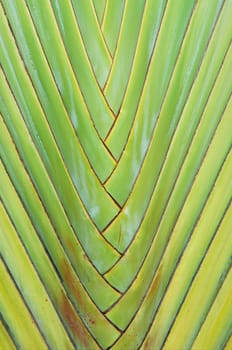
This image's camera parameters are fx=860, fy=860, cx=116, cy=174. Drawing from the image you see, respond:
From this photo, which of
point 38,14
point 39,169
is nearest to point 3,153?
point 39,169

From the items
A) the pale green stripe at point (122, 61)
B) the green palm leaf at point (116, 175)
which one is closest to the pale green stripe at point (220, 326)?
the green palm leaf at point (116, 175)

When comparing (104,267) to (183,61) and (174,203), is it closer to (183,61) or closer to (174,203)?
(174,203)

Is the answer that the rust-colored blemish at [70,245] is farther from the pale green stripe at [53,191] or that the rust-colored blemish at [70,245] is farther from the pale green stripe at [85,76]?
the pale green stripe at [85,76]

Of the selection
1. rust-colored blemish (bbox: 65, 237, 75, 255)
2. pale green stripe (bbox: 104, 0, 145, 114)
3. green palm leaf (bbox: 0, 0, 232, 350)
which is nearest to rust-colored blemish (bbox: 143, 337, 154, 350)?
green palm leaf (bbox: 0, 0, 232, 350)

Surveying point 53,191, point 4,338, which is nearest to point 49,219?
point 53,191

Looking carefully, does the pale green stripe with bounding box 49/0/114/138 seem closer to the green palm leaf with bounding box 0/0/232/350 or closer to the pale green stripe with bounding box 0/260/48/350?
the green palm leaf with bounding box 0/0/232/350

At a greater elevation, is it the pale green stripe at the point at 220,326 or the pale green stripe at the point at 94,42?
the pale green stripe at the point at 94,42

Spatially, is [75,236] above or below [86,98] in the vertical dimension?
below

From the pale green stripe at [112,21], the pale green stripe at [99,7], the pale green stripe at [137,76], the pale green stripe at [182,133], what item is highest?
the pale green stripe at [99,7]
